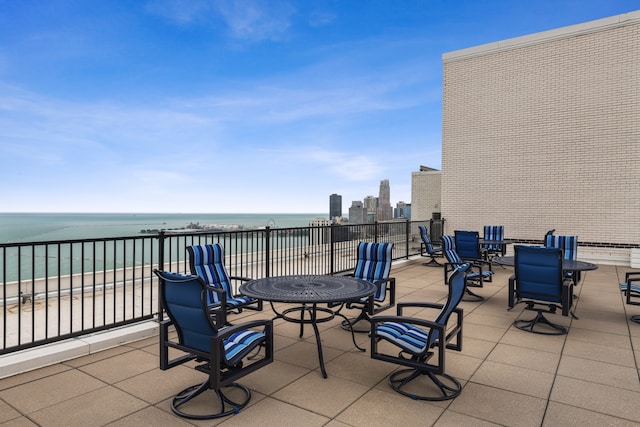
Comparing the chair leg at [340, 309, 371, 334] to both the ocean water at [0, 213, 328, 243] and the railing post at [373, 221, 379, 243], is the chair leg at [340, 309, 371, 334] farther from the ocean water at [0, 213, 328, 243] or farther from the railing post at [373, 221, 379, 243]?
the ocean water at [0, 213, 328, 243]

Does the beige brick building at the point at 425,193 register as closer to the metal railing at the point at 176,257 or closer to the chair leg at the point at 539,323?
the metal railing at the point at 176,257

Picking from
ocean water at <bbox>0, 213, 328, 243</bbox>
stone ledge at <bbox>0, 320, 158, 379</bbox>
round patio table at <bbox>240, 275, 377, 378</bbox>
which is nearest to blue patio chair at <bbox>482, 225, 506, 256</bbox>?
round patio table at <bbox>240, 275, 377, 378</bbox>

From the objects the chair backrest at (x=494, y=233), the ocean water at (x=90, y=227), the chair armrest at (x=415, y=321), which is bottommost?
the ocean water at (x=90, y=227)

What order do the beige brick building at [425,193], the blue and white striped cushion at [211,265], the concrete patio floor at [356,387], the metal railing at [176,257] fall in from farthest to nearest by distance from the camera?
the beige brick building at [425,193] < the blue and white striped cushion at [211,265] < the metal railing at [176,257] < the concrete patio floor at [356,387]

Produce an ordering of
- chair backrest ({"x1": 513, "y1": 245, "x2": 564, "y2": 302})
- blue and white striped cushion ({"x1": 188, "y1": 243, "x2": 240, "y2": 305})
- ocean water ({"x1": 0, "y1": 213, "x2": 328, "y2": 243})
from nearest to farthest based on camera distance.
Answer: blue and white striped cushion ({"x1": 188, "y1": 243, "x2": 240, "y2": 305}) → chair backrest ({"x1": 513, "y1": 245, "x2": 564, "y2": 302}) → ocean water ({"x1": 0, "y1": 213, "x2": 328, "y2": 243})

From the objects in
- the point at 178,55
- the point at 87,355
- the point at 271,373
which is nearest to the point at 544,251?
the point at 271,373

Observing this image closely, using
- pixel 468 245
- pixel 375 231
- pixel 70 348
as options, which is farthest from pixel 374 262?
pixel 375 231

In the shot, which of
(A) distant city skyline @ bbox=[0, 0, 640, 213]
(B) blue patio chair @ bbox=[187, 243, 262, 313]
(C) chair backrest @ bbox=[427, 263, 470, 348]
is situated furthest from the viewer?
(A) distant city skyline @ bbox=[0, 0, 640, 213]

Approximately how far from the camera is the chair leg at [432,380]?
274 cm

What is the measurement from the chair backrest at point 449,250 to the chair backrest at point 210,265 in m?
4.33

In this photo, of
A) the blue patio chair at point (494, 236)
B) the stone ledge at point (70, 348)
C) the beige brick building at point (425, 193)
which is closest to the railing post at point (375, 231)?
the blue patio chair at point (494, 236)

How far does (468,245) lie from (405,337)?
585 cm

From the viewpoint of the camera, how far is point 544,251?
453 cm

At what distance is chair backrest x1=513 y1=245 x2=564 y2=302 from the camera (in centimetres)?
446
